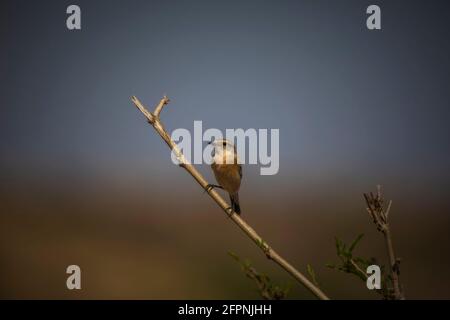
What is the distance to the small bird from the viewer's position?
5.32m

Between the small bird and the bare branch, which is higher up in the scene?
the small bird

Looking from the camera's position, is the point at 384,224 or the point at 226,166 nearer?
the point at 384,224

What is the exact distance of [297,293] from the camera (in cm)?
730

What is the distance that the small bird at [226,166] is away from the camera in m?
5.32

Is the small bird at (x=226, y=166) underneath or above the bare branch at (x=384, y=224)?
above

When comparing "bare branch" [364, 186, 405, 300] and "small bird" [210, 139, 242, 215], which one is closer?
"bare branch" [364, 186, 405, 300]

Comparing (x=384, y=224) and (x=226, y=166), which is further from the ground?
(x=226, y=166)

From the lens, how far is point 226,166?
210 inches

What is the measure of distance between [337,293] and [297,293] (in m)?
0.84

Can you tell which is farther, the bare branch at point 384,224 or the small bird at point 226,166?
the small bird at point 226,166
